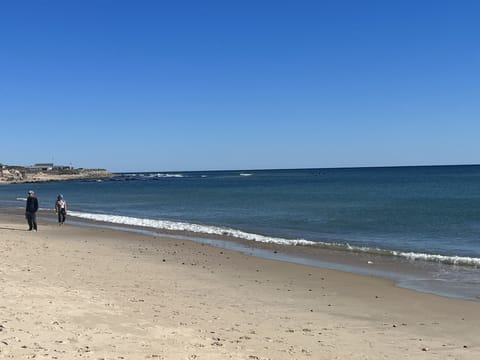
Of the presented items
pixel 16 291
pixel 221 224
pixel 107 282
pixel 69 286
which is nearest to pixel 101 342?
pixel 16 291

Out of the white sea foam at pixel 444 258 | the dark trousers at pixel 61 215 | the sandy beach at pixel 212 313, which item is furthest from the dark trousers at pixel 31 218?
the white sea foam at pixel 444 258

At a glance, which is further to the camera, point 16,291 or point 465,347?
point 16,291

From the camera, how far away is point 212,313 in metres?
8.91

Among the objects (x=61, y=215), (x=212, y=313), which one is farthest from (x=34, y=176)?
(x=212, y=313)

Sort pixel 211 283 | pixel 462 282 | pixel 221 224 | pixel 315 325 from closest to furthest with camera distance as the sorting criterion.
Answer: pixel 315 325 → pixel 211 283 → pixel 462 282 → pixel 221 224

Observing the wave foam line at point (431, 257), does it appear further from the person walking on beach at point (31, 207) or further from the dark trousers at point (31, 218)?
the dark trousers at point (31, 218)

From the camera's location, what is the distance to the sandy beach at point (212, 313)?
6719 millimetres

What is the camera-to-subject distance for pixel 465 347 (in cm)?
758

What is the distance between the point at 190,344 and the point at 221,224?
75.8ft

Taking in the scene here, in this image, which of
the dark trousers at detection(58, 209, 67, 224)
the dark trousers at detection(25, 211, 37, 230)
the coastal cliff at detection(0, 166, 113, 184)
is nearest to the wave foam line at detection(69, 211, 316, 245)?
the dark trousers at detection(58, 209, 67, 224)

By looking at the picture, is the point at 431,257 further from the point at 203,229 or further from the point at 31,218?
the point at 31,218

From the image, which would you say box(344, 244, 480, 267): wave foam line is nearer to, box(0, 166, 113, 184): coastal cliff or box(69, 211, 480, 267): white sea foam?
box(69, 211, 480, 267): white sea foam

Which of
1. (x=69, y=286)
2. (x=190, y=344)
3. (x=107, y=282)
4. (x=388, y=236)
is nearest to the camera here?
(x=190, y=344)

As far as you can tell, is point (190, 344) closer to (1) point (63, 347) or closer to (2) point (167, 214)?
(1) point (63, 347)
